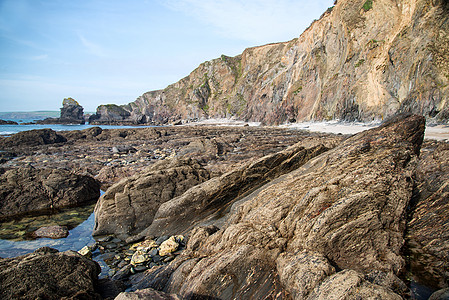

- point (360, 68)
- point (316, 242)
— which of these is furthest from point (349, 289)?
point (360, 68)

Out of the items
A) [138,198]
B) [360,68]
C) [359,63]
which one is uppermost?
[359,63]

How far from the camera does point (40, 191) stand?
13.0m

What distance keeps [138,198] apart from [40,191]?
671 centimetres

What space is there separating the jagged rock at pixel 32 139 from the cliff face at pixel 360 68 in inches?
2094

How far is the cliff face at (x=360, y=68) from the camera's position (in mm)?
30734

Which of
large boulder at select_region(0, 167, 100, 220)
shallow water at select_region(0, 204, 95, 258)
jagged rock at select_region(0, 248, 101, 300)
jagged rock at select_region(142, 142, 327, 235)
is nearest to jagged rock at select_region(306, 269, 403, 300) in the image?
jagged rock at select_region(0, 248, 101, 300)

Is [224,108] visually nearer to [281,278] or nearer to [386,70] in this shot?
[386,70]

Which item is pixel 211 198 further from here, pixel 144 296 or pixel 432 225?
pixel 432 225

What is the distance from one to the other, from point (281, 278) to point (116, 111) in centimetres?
16624

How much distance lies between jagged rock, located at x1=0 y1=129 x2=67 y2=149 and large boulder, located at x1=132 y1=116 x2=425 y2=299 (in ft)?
133

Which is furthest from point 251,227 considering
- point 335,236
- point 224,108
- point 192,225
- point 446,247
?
point 224,108

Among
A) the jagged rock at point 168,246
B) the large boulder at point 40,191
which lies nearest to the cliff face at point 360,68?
the jagged rock at point 168,246

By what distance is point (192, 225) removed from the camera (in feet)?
31.2

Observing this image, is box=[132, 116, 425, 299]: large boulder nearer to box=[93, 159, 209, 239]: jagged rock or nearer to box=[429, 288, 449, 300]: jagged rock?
box=[429, 288, 449, 300]: jagged rock
